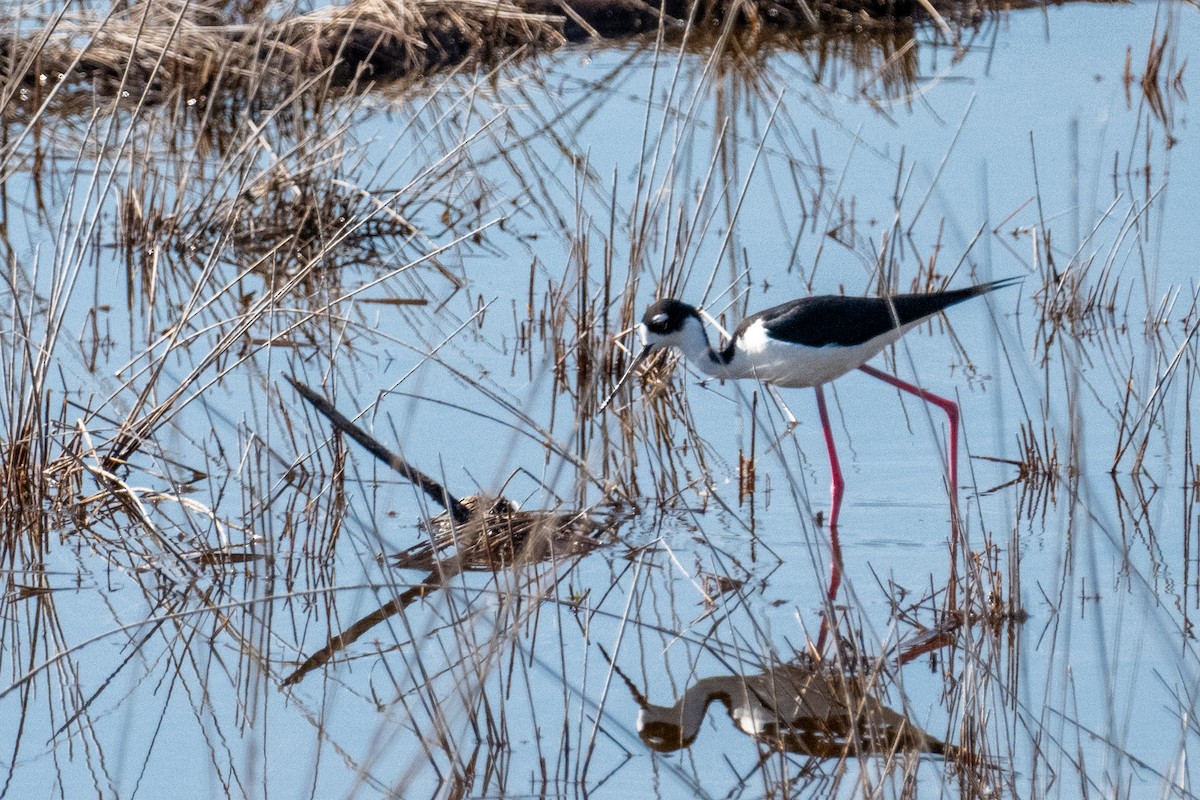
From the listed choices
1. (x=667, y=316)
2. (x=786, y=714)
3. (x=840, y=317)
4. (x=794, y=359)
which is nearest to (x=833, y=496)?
(x=794, y=359)

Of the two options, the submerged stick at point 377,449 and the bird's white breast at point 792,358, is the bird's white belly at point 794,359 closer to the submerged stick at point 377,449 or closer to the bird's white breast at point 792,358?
the bird's white breast at point 792,358

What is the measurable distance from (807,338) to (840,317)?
0.12m

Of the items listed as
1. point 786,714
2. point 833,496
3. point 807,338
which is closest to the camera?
point 786,714

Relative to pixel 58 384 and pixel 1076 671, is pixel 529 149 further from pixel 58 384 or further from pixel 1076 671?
pixel 1076 671

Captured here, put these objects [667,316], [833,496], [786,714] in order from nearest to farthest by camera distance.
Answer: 1. [786,714]
2. [833,496]
3. [667,316]

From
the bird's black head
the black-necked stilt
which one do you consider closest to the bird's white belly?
the black-necked stilt

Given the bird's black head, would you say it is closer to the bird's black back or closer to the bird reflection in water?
the bird's black back

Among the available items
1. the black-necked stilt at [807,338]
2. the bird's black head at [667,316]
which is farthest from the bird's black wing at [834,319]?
the bird's black head at [667,316]

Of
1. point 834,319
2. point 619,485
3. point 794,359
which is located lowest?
point 619,485

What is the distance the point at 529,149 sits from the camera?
25.5 feet

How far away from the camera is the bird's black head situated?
4781 millimetres

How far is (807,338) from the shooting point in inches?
184

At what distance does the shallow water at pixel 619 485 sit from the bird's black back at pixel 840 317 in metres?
0.27

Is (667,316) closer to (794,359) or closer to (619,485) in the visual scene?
(794,359)
